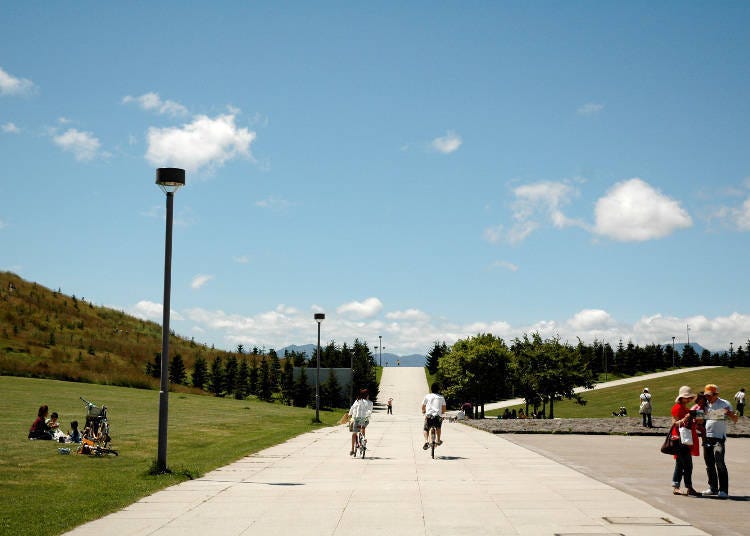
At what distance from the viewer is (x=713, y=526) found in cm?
909

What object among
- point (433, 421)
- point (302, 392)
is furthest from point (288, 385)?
point (433, 421)

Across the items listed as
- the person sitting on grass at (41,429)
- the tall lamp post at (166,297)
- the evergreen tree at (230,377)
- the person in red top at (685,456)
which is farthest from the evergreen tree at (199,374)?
the person in red top at (685,456)

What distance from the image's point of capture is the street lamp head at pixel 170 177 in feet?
49.8

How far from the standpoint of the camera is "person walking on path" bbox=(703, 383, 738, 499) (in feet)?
39.0

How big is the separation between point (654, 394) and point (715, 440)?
74.2 metres

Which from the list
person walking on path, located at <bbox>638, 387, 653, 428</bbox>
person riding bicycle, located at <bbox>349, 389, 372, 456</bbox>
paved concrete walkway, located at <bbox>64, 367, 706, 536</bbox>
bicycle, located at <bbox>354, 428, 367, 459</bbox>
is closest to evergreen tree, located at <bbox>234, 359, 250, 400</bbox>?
person walking on path, located at <bbox>638, 387, 653, 428</bbox>

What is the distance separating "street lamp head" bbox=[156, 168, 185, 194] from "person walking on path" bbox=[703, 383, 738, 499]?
11.1 meters

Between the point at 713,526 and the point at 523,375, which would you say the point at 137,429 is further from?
the point at 523,375

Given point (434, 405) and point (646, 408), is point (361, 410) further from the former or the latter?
point (646, 408)

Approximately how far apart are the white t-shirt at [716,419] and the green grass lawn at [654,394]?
50.1 meters

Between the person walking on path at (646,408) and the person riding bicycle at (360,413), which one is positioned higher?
the person riding bicycle at (360,413)

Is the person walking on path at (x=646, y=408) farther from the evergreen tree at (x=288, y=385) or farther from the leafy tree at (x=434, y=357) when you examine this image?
the leafy tree at (x=434, y=357)

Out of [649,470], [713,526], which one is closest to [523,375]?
[649,470]

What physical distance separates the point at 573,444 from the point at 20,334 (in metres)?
60.4
